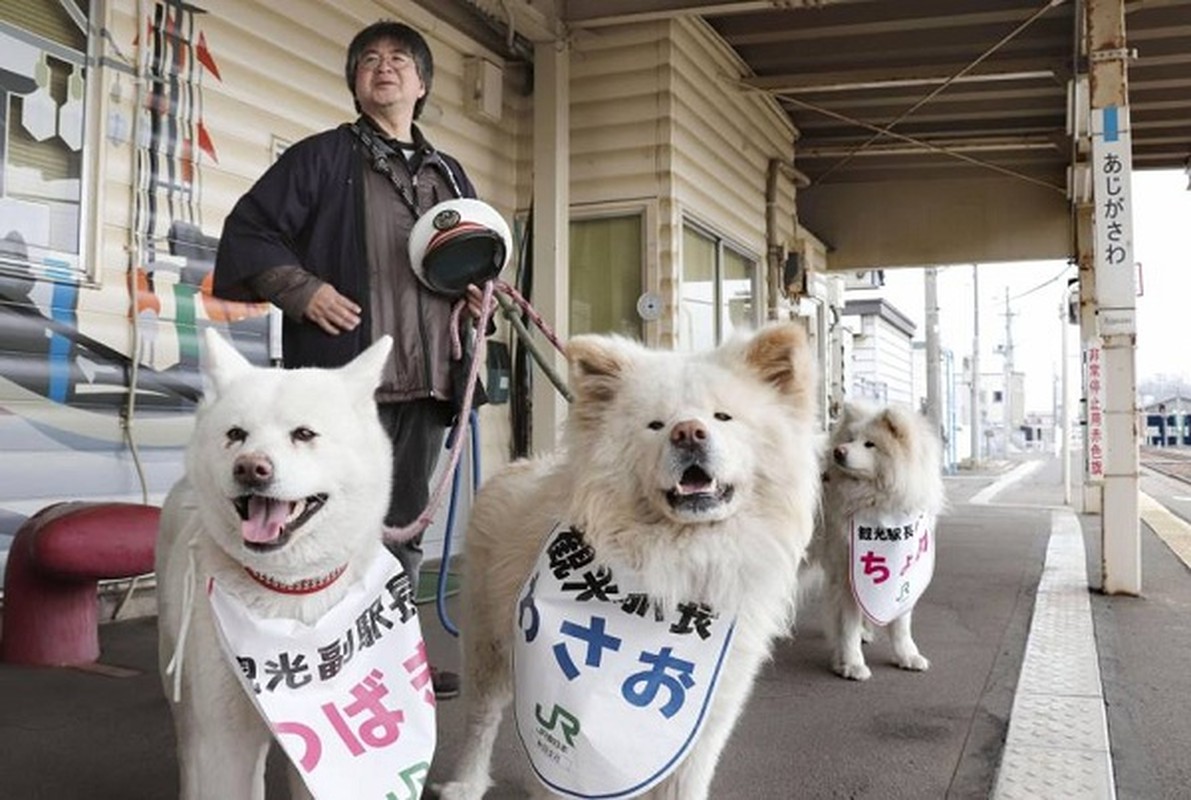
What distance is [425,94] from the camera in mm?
3086

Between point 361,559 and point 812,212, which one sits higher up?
point 812,212

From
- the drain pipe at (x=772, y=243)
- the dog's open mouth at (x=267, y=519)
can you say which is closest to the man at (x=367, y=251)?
the dog's open mouth at (x=267, y=519)

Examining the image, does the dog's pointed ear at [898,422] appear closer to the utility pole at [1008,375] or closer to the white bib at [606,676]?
the white bib at [606,676]

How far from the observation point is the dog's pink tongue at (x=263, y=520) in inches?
74.8

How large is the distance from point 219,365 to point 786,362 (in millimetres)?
1404

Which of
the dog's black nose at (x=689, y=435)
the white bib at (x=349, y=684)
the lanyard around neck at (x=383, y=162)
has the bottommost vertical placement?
the white bib at (x=349, y=684)

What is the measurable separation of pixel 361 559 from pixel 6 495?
11.0 ft

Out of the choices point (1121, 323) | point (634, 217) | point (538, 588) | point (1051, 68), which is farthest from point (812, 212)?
point (538, 588)

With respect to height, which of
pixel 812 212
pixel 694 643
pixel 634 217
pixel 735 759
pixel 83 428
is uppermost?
pixel 812 212

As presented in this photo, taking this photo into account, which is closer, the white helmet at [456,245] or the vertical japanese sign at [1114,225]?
the white helmet at [456,245]

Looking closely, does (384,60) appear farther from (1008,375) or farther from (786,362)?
(1008,375)

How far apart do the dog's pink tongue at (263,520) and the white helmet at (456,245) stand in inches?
44.7

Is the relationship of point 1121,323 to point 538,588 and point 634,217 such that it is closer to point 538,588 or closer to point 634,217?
point 634,217

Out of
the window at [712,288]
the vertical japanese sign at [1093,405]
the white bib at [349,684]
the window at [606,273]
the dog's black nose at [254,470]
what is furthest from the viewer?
the window at [712,288]
